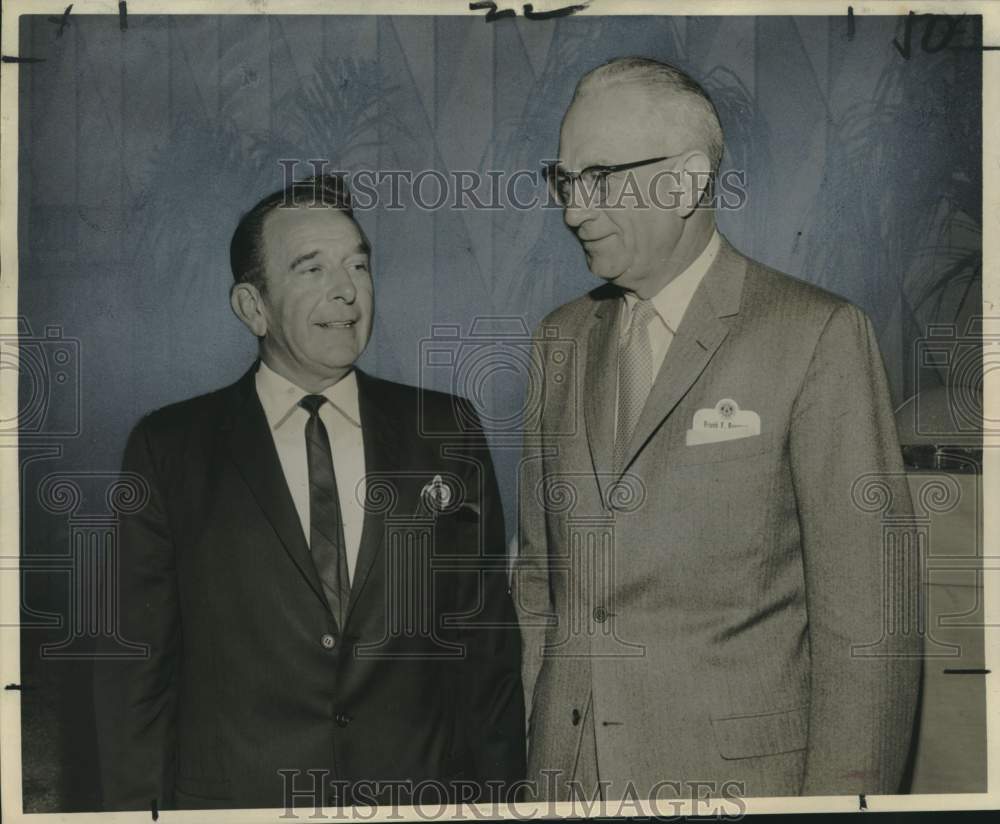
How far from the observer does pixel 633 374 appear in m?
3.01

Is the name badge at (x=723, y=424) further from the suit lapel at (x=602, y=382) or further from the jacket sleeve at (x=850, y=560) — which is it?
the suit lapel at (x=602, y=382)

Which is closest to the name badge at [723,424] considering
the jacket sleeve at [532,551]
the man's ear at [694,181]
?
the jacket sleeve at [532,551]

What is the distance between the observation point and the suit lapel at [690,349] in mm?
2936

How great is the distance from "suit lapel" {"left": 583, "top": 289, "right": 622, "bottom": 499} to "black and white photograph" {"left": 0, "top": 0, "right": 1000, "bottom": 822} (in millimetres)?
10

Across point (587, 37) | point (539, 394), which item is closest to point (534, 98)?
point (587, 37)

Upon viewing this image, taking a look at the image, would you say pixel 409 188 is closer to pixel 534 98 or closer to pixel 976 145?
pixel 534 98

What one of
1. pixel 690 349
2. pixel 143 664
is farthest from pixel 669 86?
pixel 143 664

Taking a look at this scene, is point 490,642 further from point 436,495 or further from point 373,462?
point 373,462

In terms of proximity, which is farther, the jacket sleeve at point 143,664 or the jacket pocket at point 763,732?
the jacket sleeve at point 143,664

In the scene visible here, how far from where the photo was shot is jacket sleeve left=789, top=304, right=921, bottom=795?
9.51 ft

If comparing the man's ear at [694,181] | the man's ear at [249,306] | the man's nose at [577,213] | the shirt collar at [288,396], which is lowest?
the shirt collar at [288,396]

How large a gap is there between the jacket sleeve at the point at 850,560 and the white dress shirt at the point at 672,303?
339mm

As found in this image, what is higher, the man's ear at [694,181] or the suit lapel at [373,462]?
the man's ear at [694,181]

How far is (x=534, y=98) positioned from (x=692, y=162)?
437 millimetres
